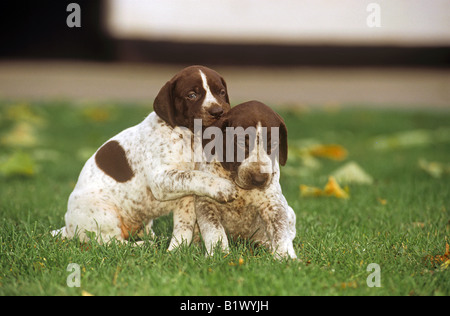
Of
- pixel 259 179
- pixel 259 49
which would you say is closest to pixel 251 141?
pixel 259 179

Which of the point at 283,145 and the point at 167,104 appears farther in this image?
the point at 167,104

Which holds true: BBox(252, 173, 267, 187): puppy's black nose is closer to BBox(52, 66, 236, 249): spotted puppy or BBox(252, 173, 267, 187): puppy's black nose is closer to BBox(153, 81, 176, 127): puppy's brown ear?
BBox(52, 66, 236, 249): spotted puppy

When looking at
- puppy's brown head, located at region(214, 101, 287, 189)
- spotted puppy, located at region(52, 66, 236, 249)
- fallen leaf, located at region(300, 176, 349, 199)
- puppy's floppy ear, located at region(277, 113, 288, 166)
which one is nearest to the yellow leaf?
fallen leaf, located at region(300, 176, 349, 199)

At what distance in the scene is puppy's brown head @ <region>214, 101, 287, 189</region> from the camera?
3.67 meters

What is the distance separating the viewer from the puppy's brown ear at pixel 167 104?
13.6 ft

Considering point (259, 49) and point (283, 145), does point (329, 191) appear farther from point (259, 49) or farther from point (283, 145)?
point (259, 49)

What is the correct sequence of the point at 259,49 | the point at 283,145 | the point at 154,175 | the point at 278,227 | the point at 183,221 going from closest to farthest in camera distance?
the point at 278,227 → the point at 283,145 → the point at 154,175 → the point at 183,221 → the point at 259,49

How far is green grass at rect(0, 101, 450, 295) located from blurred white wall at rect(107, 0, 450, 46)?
5609 millimetres

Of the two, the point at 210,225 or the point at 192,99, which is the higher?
the point at 192,99

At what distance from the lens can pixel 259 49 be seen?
13.6 metres

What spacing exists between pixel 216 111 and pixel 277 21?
1008 centimetres

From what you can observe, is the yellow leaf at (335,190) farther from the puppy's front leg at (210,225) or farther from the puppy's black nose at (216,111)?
the puppy's black nose at (216,111)

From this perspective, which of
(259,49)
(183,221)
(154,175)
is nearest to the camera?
(154,175)
